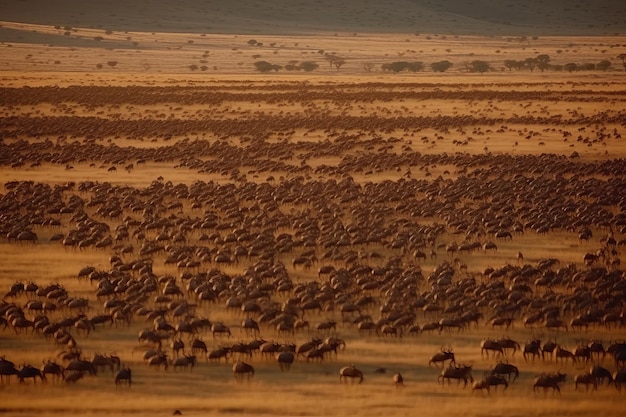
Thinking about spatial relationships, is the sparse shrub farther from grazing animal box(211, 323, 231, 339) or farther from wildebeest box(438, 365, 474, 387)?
wildebeest box(438, 365, 474, 387)

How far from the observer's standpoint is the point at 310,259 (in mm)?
24375

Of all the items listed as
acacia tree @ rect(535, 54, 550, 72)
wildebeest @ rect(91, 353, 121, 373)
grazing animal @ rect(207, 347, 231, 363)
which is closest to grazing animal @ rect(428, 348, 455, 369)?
grazing animal @ rect(207, 347, 231, 363)

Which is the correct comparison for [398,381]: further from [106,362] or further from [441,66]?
[441,66]

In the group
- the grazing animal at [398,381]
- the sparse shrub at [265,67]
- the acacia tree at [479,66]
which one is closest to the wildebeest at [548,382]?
the grazing animal at [398,381]

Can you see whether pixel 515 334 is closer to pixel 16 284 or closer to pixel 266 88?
pixel 16 284

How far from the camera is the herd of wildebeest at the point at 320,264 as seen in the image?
18.3 meters

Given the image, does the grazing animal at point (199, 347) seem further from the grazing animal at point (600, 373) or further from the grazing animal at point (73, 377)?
the grazing animal at point (600, 373)

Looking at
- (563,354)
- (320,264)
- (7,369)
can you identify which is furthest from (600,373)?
(7,369)

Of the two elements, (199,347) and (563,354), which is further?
(199,347)

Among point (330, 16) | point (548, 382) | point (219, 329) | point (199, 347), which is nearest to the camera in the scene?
point (548, 382)

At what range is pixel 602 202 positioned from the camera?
1228 inches

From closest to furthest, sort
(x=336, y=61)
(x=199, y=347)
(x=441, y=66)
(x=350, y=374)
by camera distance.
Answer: (x=350, y=374), (x=199, y=347), (x=441, y=66), (x=336, y=61)

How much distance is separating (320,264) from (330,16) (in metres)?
133

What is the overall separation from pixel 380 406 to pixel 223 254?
925 cm
